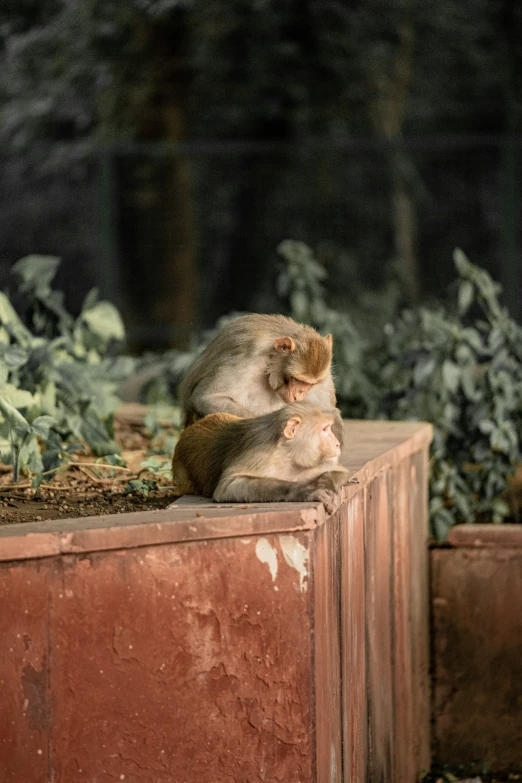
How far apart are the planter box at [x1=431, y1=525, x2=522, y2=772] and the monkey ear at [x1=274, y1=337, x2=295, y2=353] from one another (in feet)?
5.88

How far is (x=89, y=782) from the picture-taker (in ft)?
12.3

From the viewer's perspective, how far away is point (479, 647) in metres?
6.34

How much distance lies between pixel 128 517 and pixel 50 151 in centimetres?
1240

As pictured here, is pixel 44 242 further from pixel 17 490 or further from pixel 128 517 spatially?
pixel 128 517

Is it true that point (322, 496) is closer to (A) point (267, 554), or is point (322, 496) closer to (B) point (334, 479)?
(B) point (334, 479)

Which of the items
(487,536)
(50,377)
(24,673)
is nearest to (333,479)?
(24,673)

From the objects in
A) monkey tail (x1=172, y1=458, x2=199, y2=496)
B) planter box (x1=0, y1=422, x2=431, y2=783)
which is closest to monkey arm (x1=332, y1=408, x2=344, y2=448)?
Result: monkey tail (x1=172, y1=458, x2=199, y2=496)

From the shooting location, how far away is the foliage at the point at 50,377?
5.16 metres

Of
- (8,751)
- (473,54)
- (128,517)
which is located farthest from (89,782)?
→ (473,54)

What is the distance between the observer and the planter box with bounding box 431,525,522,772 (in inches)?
248

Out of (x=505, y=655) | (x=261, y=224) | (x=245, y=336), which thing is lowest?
(x=505, y=655)

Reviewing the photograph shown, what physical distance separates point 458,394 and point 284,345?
2.54 meters

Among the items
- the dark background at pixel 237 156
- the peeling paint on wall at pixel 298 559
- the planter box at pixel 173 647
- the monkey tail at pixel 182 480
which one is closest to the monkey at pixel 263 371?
the monkey tail at pixel 182 480

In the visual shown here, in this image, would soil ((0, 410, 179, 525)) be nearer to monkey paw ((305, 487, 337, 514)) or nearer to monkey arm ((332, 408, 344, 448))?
monkey arm ((332, 408, 344, 448))
